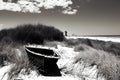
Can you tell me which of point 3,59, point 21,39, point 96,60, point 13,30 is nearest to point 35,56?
point 3,59

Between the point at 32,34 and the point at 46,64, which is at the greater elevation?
the point at 32,34

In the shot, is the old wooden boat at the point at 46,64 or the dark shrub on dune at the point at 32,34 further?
the dark shrub on dune at the point at 32,34

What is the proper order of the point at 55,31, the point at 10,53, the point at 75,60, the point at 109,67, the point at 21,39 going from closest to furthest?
the point at 109,67, the point at 75,60, the point at 10,53, the point at 21,39, the point at 55,31

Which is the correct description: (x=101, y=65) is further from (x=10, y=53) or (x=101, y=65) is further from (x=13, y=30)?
(x=13, y=30)

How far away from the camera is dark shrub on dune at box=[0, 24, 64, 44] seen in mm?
17219

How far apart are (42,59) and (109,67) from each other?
253 centimetres

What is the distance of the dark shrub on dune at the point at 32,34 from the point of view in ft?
56.5

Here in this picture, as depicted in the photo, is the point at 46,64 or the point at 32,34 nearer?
the point at 46,64

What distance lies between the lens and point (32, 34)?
1812 centimetres

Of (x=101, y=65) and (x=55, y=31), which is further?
(x=55, y=31)

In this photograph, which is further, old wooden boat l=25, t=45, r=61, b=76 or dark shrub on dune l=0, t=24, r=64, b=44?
dark shrub on dune l=0, t=24, r=64, b=44

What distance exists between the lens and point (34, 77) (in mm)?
6305

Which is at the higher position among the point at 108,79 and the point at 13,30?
the point at 13,30

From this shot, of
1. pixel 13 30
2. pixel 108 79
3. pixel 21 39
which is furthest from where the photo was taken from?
pixel 13 30
